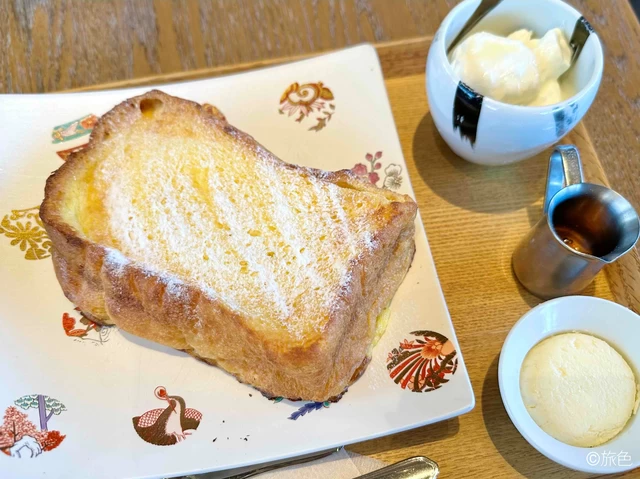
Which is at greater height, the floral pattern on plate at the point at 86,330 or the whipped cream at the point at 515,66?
the whipped cream at the point at 515,66

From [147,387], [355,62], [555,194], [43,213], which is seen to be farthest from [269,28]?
[147,387]

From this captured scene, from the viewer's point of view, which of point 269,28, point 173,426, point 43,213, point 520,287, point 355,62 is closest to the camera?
point 173,426

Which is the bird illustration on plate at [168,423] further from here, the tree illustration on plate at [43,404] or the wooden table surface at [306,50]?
the wooden table surface at [306,50]

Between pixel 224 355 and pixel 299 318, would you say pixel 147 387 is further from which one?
pixel 299 318

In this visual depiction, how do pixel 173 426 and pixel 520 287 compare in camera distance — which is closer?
pixel 173 426

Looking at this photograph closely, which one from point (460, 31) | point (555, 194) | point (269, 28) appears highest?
point (460, 31)

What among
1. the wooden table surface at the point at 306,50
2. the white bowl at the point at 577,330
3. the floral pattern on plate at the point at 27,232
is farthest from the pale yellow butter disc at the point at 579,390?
the floral pattern on plate at the point at 27,232
